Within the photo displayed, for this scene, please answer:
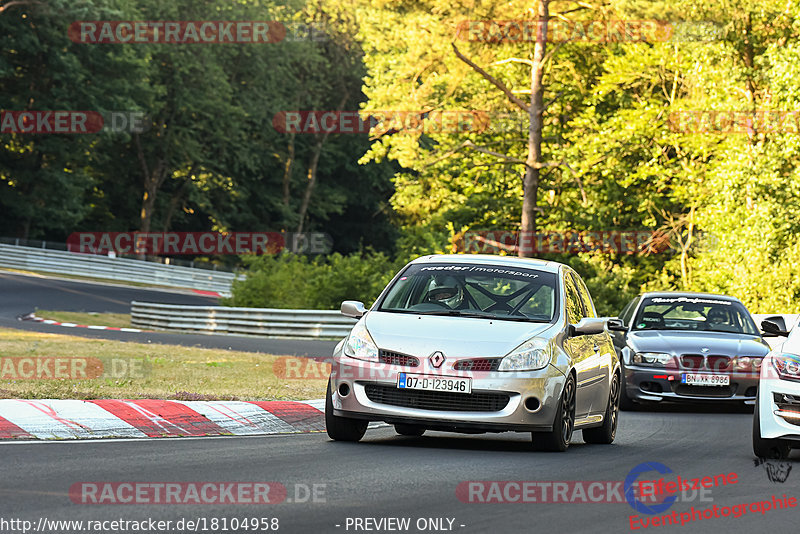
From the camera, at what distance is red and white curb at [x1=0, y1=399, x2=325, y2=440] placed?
11055mm

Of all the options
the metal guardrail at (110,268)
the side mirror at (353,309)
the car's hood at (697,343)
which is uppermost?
the side mirror at (353,309)

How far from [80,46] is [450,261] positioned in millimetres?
53048

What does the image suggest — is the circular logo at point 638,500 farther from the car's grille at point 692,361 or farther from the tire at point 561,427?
the car's grille at point 692,361

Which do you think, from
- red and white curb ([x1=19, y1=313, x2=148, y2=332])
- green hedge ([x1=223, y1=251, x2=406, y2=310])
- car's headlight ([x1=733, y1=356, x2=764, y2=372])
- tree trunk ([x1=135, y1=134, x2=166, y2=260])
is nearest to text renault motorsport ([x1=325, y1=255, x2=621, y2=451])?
car's headlight ([x1=733, y1=356, x2=764, y2=372])

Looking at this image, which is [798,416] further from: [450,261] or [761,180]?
[761,180]

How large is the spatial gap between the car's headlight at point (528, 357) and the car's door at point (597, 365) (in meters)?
1.27

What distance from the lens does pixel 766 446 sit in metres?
11.6

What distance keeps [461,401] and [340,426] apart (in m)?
1.17

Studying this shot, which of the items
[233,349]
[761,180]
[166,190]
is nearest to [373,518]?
[233,349]

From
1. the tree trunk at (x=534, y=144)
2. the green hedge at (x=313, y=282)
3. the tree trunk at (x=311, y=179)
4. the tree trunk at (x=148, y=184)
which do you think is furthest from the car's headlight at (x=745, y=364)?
the tree trunk at (x=311, y=179)

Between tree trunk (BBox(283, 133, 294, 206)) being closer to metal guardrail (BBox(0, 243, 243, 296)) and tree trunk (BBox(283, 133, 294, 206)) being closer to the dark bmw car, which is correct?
metal guardrail (BBox(0, 243, 243, 296))

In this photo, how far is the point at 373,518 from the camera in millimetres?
7398

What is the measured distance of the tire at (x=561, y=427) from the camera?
1120 centimetres

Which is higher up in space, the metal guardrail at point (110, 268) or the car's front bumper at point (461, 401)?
the car's front bumper at point (461, 401)
